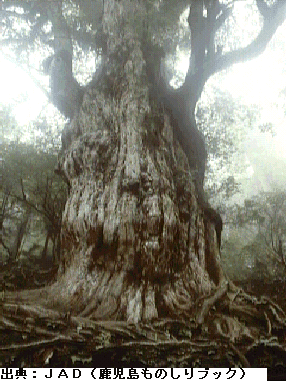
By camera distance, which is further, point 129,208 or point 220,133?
point 220,133

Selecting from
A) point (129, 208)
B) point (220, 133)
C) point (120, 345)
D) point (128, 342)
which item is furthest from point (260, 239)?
point (120, 345)

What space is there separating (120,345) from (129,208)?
2.36 meters

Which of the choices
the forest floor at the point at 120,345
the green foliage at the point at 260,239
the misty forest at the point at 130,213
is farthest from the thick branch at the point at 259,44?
the forest floor at the point at 120,345

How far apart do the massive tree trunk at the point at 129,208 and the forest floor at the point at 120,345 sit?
569 mm

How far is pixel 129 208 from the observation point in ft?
16.6

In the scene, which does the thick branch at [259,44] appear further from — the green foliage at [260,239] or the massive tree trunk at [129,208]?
the green foliage at [260,239]

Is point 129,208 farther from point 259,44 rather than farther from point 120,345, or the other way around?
point 259,44

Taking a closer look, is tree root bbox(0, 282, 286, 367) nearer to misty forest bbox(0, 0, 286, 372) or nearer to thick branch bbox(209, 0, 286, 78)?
misty forest bbox(0, 0, 286, 372)

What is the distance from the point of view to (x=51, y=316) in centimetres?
393

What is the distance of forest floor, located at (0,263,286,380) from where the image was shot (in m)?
2.79

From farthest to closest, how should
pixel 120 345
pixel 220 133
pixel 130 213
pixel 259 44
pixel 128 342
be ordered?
1. pixel 220 133
2. pixel 259 44
3. pixel 130 213
4. pixel 128 342
5. pixel 120 345

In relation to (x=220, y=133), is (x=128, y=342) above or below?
below

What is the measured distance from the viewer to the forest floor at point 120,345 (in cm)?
279

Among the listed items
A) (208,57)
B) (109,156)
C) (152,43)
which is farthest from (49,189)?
(208,57)
